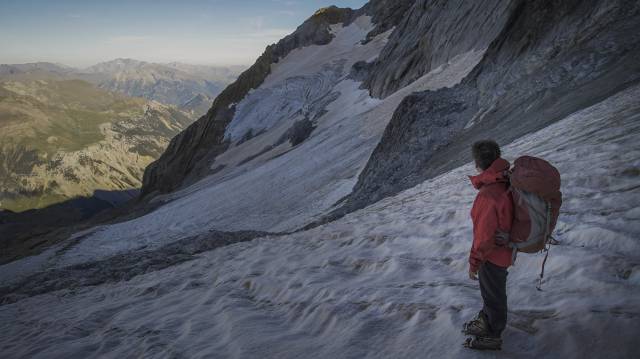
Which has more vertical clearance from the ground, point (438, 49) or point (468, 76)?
point (438, 49)

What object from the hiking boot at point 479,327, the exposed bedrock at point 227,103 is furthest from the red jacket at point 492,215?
the exposed bedrock at point 227,103

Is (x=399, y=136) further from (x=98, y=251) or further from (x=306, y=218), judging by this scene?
(x=98, y=251)

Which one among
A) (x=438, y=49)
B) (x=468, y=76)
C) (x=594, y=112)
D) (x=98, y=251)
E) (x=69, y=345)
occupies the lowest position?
(x=98, y=251)

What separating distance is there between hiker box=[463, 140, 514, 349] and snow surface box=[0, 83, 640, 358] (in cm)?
27

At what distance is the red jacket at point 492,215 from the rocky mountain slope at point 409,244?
3.78ft

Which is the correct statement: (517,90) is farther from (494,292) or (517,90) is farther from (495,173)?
(494,292)

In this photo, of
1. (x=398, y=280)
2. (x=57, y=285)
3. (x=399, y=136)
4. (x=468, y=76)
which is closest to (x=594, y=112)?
(x=398, y=280)

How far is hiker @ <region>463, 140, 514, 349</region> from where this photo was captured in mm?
4656

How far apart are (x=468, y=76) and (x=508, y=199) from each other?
21449 millimetres

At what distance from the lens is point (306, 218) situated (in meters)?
19.9

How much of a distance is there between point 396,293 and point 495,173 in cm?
310

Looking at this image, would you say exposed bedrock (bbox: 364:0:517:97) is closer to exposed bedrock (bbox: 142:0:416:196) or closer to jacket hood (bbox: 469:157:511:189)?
exposed bedrock (bbox: 142:0:416:196)

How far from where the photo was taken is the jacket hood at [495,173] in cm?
472

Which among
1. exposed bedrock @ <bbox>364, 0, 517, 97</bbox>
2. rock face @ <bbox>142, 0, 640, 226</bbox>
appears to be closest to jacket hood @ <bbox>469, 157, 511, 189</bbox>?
rock face @ <bbox>142, 0, 640, 226</bbox>
